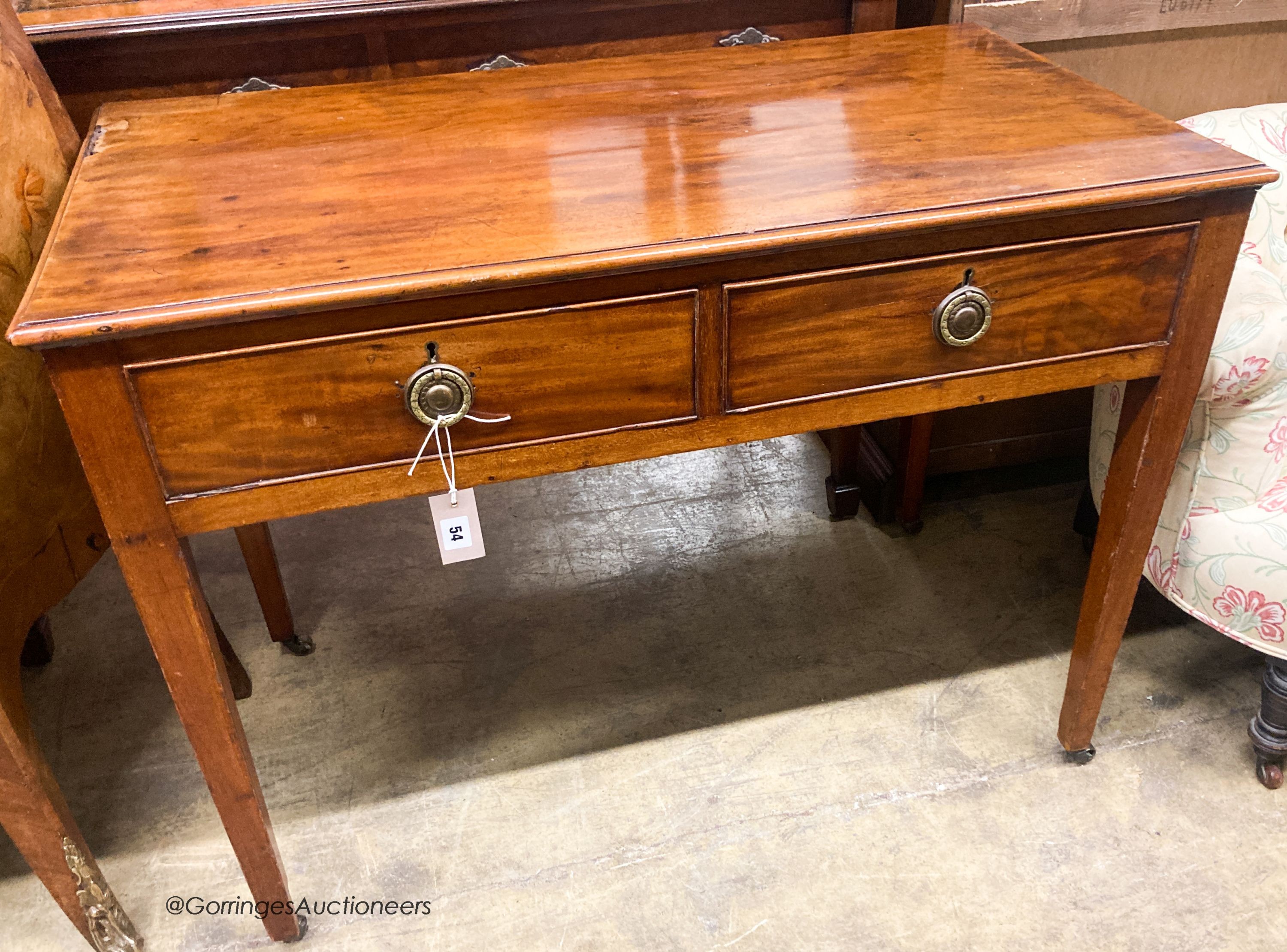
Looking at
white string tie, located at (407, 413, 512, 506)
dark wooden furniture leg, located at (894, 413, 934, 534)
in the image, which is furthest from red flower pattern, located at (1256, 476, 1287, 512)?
white string tie, located at (407, 413, 512, 506)

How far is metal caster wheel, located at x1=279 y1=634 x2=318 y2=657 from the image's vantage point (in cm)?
170

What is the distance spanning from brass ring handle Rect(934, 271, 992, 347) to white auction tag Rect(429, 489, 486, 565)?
50cm

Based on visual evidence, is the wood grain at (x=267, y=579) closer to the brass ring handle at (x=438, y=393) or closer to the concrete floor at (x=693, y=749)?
the concrete floor at (x=693, y=749)

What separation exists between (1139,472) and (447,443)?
2.57 feet

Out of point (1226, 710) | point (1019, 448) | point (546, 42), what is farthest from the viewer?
point (1019, 448)

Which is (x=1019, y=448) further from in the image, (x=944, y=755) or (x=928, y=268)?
(x=928, y=268)

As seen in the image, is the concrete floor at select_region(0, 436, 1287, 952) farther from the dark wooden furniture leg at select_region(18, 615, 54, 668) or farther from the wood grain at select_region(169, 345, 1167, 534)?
the wood grain at select_region(169, 345, 1167, 534)

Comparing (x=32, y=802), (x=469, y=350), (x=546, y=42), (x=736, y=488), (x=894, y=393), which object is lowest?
(x=736, y=488)

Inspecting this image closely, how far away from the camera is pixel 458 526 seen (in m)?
1.05

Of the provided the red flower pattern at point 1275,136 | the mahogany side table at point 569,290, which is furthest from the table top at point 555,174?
the red flower pattern at point 1275,136

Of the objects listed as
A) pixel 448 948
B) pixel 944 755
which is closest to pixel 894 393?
pixel 944 755

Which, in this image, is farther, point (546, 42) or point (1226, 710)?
point (1226, 710)

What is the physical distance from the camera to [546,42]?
1.42 metres

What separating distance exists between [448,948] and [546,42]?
117 centimetres
